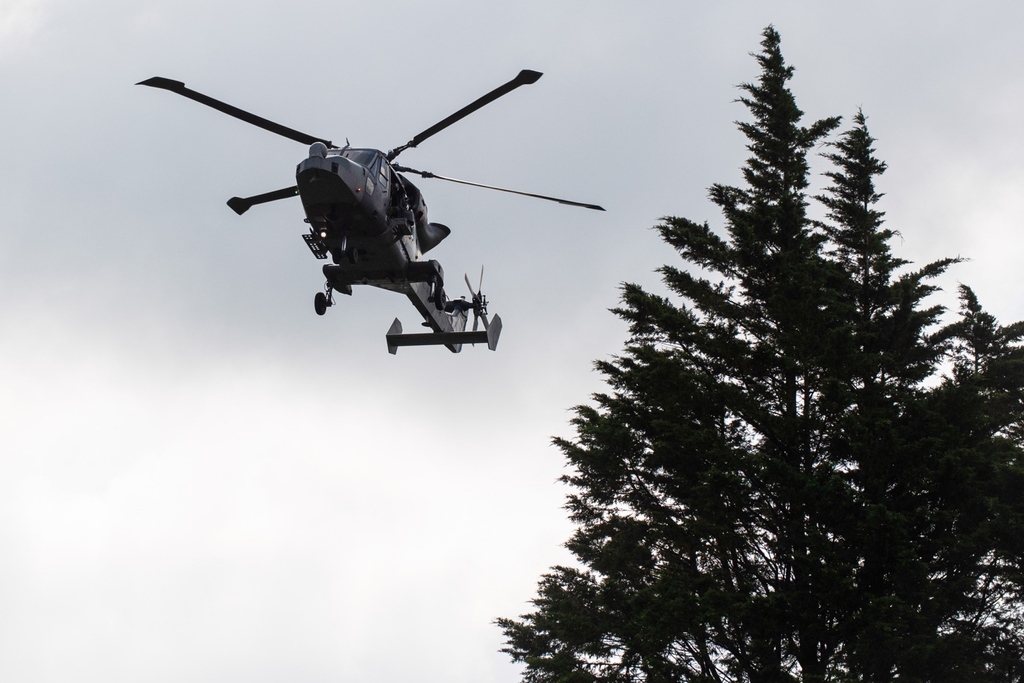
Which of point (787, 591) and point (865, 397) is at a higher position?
point (865, 397)

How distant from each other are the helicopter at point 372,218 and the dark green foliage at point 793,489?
3742 mm

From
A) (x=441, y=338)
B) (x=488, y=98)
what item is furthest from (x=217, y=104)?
(x=441, y=338)

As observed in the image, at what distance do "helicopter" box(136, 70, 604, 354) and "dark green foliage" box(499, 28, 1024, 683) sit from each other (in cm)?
374

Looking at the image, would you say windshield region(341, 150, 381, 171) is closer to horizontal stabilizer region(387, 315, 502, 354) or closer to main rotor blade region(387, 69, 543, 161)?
main rotor blade region(387, 69, 543, 161)

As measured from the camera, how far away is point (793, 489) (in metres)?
15.5

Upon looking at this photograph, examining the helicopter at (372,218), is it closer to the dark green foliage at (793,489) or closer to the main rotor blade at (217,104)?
the main rotor blade at (217,104)

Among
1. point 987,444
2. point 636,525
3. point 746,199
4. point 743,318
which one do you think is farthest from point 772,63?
point 636,525

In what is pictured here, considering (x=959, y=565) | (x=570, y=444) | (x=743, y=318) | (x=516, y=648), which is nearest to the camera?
(x=959, y=565)

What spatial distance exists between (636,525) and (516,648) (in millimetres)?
12298

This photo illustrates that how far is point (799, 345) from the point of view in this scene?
16625mm

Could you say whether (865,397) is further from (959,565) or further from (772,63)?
(772,63)

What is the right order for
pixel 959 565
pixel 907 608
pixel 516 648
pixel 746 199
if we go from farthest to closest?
pixel 516 648 < pixel 746 199 < pixel 959 565 < pixel 907 608

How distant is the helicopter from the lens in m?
15.8

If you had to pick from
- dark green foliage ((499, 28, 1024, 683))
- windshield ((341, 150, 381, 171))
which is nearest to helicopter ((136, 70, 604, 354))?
windshield ((341, 150, 381, 171))
